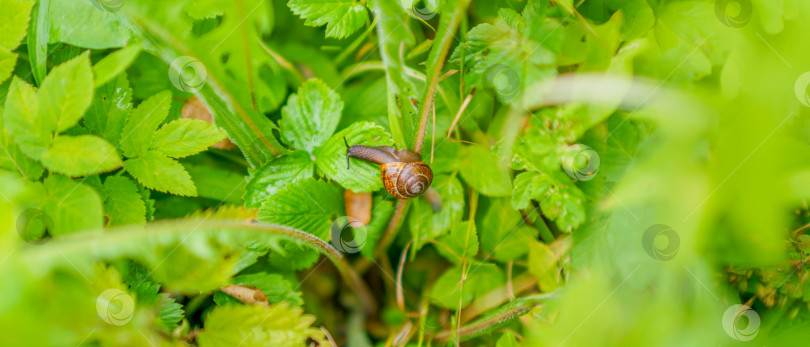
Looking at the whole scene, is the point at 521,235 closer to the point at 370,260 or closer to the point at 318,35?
the point at 370,260

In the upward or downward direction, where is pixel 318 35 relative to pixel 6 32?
downward

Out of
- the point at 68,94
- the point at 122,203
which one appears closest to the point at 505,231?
the point at 122,203

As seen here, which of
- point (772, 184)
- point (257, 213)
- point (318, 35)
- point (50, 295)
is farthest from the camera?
point (318, 35)

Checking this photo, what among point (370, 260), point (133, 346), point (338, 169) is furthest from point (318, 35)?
point (133, 346)

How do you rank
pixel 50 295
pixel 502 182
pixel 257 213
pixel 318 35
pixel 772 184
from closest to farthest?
pixel 50 295 → pixel 772 184 → pixel 257 213 → pixel 502 182 → pixel 318 35

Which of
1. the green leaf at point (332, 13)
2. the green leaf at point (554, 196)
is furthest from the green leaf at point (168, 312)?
the green leaf at point (554, 196)

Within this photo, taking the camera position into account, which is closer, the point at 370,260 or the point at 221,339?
the point at 221,339

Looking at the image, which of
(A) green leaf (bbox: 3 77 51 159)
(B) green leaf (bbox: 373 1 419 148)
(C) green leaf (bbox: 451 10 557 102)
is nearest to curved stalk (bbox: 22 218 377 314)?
(A) green leaf (bbox: 3 77 51 159)
